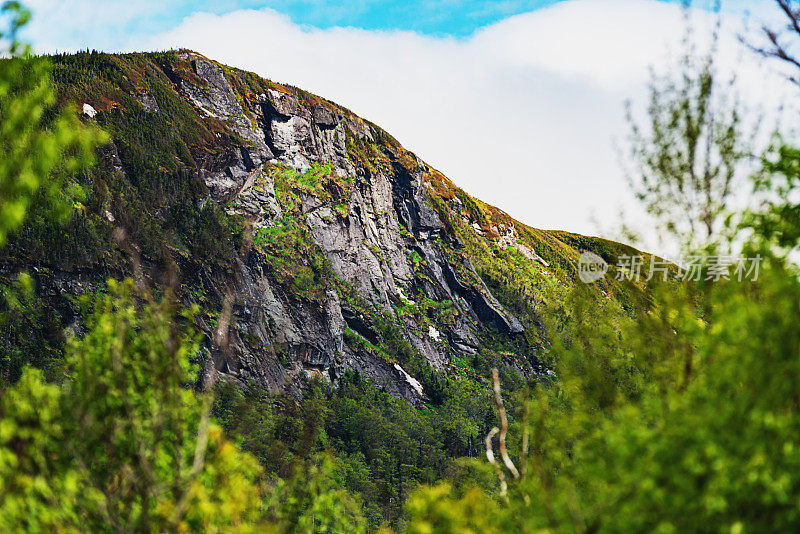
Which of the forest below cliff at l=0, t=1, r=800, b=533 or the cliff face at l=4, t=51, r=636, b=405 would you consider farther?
the cliff face at l=4, t=51, r=636, b=405

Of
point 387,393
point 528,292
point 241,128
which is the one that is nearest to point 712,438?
point 387,393

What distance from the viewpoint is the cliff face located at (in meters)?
97.1

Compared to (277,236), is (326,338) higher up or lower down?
lower down

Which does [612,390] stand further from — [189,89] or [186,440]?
[189,89]

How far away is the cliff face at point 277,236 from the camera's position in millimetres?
97062

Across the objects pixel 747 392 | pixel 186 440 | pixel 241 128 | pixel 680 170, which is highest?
pixel 241 128

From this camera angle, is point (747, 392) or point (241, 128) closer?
point (747, 392)

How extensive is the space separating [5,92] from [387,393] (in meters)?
114

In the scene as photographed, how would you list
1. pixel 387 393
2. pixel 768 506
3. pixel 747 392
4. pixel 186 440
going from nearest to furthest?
pixel 768 506
pixel 747 392
pixel 186 440
pixel 387 393

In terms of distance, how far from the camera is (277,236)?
413ft

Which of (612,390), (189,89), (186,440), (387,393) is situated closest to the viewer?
(186,440)

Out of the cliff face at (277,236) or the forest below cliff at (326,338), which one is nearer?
the forest below cliff at (326,338)

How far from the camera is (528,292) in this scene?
195000mm

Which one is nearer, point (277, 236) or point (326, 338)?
point (326, 338)
